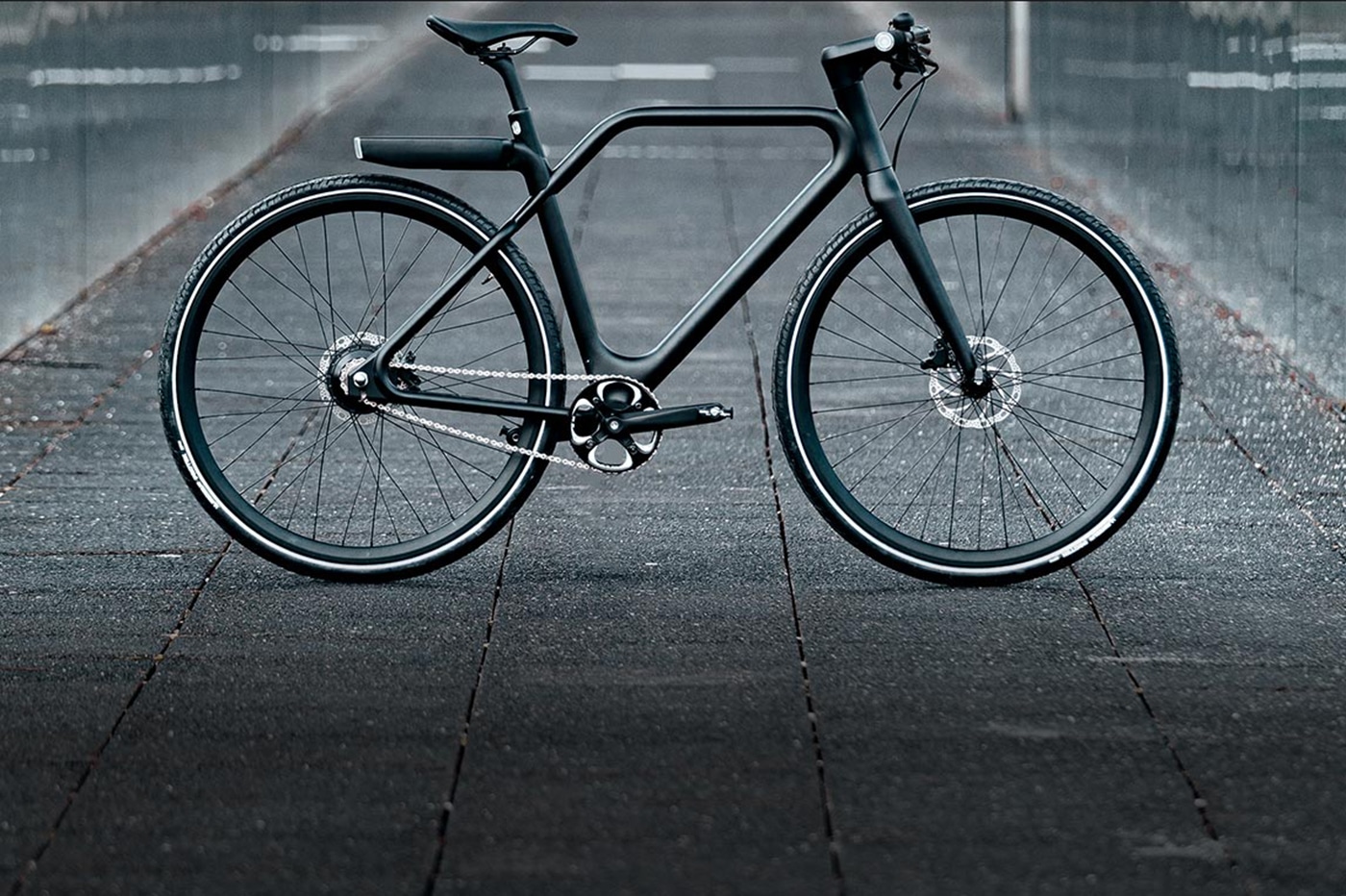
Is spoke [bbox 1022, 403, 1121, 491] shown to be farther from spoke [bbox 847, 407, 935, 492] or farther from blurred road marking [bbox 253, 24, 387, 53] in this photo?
blurred road marking [bbox 253, 24, 387, 53]

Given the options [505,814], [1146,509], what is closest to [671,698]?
[505,814]

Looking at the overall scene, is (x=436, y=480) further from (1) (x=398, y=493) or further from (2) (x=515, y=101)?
(2) (x=515, y=101)

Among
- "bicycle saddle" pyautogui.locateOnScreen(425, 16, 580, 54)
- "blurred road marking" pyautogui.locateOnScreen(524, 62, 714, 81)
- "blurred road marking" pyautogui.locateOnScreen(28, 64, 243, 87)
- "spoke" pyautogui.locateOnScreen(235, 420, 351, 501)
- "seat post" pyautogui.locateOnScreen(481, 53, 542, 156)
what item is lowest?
"spoke" pyautogui.locateOnScreen(235, 420, 351, 501)

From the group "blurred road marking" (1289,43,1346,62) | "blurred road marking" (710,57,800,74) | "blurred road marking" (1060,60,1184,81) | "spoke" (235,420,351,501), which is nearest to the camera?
"spoke" (235,420,351,501)

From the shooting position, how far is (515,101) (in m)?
4.97

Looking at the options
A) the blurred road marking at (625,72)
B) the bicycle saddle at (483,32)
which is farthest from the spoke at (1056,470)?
the blurred road marking at (625,72)

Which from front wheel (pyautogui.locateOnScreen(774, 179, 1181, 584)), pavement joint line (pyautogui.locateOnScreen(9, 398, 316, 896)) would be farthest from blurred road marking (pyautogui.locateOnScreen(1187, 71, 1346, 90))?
pavement joint line (pyautogui.locateOnScreen(9, 398, 316, 896))

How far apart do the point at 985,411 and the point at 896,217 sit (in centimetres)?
94

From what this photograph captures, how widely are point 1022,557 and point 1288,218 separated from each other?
350cm

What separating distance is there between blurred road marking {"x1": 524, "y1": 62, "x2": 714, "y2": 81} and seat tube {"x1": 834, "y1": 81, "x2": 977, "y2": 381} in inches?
582

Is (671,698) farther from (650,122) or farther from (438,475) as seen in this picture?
(438,475)

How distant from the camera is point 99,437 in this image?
678 centimetres

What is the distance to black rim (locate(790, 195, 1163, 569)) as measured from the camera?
5035mm

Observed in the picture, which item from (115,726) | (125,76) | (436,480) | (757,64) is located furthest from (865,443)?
(757,64)
